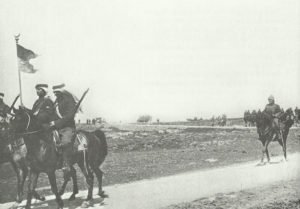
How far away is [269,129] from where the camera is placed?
1262 cm

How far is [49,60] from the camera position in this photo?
7859 millimetres

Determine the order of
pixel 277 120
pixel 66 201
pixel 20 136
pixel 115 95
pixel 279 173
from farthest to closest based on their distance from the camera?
1. pixel 277 120
2. pixel 279 173
3. pixel 115 95
4. pixel 66 201
5. pixel 20 136

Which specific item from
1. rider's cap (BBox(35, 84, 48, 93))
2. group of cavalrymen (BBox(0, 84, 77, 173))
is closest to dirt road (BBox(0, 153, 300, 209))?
group of cavalrymen (BBox(0, 84, 77, 173))

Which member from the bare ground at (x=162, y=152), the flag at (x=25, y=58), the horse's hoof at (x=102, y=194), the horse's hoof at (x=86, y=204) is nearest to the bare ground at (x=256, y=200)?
the bare ground at (x=162, y=152)

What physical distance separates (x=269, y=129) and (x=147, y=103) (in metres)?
4.70

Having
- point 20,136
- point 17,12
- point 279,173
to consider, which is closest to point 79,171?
point 20,136

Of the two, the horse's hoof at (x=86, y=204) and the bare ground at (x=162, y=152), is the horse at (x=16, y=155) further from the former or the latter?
the horse's hoof at (x=86, y=204)

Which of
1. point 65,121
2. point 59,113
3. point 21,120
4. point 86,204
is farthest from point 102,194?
point 21,120

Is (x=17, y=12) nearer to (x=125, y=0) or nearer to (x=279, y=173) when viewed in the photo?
(x=125, y=0)

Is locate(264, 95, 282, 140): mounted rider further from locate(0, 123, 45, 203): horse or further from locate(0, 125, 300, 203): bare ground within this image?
locate(0, 123, 45, 203): horse

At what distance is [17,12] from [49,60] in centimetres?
97

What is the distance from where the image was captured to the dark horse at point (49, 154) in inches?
292

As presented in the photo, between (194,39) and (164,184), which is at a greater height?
(194,39)

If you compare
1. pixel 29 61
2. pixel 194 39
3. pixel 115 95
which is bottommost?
pixel 115 95
